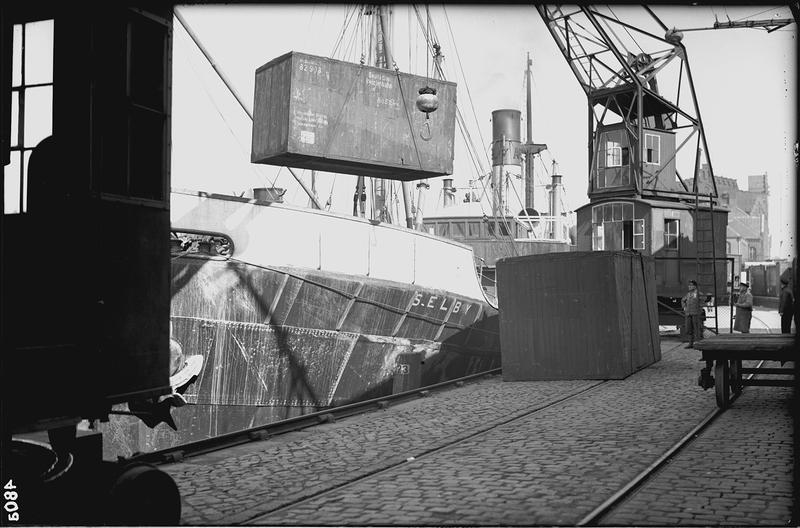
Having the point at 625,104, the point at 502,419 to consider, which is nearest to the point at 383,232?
the point at 502,419

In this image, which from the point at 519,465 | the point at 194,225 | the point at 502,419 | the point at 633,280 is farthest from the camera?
the point at 633,280

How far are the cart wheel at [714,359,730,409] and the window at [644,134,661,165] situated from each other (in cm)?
1759

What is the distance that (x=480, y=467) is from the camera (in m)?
6.63

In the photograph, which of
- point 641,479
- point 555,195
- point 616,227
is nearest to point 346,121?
point 641,479

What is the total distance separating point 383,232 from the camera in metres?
14.7

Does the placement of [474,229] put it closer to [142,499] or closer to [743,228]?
[142,499]

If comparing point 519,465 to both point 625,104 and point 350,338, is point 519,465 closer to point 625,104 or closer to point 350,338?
point 350,338

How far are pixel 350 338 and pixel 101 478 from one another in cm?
939

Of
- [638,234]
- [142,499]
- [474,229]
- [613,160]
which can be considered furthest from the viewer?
[474,229]

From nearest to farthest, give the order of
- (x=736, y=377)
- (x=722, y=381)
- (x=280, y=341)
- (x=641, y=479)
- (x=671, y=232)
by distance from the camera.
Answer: (x=641, y=479)
(x=722, y=381)
(x=736, y=377)
(x=280, y=341)
(x=671, y=232)

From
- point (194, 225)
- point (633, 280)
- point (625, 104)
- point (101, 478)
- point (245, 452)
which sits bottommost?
point (245, 452)

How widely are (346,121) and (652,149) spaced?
51.3 ft

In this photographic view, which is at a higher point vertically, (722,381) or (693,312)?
(693,312)

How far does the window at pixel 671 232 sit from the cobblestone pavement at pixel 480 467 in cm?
1379
